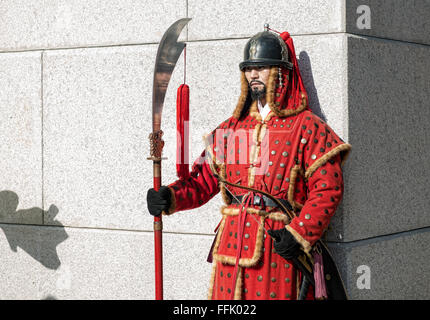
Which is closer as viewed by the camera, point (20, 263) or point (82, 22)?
point (82, 22)

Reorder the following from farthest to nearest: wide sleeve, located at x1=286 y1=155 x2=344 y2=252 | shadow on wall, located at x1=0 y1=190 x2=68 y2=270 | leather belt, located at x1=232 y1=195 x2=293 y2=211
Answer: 1. shadow on wall, located at x1=0 y1=190 x2=68 y2=270
2. leather belt, located at x1=232 y1=195 x2=293 y2=211
3. wide sleeve, located at x1=286 y1=155 x2=344 y2=252

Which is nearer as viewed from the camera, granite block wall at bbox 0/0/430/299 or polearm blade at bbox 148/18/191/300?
polearm blade at bbox 148/18/191/300

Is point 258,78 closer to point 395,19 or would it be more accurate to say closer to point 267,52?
point 267,52

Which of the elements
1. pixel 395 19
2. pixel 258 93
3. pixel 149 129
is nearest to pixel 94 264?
pixel 149 129

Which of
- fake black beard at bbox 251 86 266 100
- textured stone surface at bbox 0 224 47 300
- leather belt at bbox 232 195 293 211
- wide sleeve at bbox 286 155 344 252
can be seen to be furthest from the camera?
textured stone surface at bbox 0 224 47 300

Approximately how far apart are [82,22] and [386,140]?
275cm

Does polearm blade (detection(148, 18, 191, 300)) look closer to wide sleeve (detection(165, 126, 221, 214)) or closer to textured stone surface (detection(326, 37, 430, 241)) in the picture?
wide sleeve (detection(165, 126, 221, 214))

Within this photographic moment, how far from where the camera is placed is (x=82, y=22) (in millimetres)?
6281

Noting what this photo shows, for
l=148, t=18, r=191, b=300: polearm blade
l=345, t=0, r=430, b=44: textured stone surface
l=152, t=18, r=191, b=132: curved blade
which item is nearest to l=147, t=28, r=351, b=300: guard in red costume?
l=148, t=18, r=191, b=300: polearm blade

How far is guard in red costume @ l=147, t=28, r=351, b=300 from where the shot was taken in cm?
438

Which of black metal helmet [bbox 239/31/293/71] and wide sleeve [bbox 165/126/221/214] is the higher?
black metal helmet [bbox 239/31/293/71]

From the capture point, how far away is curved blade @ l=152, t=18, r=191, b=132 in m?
4.65

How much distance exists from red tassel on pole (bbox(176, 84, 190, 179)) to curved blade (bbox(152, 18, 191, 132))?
12 centimetres

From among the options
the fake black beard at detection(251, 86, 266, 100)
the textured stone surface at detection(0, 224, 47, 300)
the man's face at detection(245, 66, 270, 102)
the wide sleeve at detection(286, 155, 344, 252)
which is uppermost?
the man's face at detection(245, 66, 270, 102)
